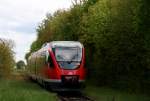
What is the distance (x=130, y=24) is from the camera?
123ft

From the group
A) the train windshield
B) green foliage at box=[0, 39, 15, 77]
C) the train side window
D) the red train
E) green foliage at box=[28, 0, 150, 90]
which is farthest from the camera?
green foliage at box=[0, 39, 15, 77]

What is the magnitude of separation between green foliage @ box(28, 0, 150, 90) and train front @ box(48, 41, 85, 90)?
12.1 ft

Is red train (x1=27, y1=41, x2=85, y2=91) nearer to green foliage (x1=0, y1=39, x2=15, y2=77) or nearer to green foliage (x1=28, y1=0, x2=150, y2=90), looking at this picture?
green foliage (x1=28, y1=0, x2=150, y2=90)

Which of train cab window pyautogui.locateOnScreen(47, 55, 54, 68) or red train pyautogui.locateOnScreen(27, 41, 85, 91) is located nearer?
red train pyautogui.locateOnScreen(27, 41, 85, 91)

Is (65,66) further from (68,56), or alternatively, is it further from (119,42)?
(119,42)

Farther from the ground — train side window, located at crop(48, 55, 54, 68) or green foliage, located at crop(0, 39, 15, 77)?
green foliage, located at crop(0, 39, 15, 77)

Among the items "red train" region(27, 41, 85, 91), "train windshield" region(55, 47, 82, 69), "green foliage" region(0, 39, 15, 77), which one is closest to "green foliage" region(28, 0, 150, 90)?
"red train" region(27, 41, 85, 91)

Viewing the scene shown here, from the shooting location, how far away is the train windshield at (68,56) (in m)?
36.1

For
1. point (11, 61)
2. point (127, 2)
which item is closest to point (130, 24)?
point (127, 2)

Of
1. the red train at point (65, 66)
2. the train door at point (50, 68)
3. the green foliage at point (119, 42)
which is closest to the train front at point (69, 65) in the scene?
the red train at point (65, 66)

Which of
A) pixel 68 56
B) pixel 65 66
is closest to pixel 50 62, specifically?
pixel 65 66

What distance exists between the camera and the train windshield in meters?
36.1

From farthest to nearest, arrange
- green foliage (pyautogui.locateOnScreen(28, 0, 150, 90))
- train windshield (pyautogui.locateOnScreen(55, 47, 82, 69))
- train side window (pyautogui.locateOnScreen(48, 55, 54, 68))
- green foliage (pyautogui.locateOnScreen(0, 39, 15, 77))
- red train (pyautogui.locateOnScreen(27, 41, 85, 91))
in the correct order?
green foliage (pyautogui.locateOnScreen(0, 39, 15, 77))
train side window (pyautogui.locateOnScreen(48, 55, 54, 68))
train windshield (pyautogui.locateOnScreen(55, 47, 82, 69))
red train (pyautogui.locateOnScreen(27, 41, 85, 91))
green foliage (pyautogui.locateOnScreen(28, 0, 150, 90))

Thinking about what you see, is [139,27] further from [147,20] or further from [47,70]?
[47,70]
